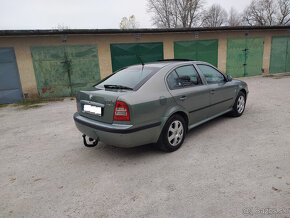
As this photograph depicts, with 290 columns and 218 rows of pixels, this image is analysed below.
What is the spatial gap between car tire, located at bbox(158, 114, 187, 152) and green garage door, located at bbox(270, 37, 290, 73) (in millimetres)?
13488

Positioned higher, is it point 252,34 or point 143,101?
point 252,34

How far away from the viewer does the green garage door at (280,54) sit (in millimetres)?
13992

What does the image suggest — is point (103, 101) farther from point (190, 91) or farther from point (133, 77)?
point (190, 91)

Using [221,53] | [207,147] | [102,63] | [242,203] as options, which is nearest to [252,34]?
[221,53]

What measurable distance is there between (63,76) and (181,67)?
24.4ft

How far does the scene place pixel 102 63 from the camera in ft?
34.0

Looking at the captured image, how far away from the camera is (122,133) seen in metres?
2.92

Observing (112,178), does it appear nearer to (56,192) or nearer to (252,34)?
(56,192)

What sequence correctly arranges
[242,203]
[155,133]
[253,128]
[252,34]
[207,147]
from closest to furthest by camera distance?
[242,203]
[155,133]
[207,147]
[253,128]
[252,34]

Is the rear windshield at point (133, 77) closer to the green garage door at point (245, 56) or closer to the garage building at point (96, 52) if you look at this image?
the garage building at point (96, 52)

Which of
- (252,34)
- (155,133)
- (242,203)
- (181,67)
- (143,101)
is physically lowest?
(242,203)

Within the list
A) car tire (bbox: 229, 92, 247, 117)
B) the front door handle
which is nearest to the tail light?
the front door handle

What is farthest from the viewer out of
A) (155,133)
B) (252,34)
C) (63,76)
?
(252,34)

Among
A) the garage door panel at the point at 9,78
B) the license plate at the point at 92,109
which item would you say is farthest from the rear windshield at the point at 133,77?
the garage door panel at the point at 9,78
